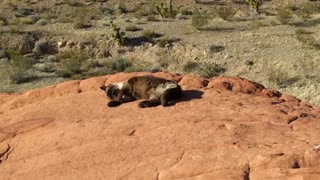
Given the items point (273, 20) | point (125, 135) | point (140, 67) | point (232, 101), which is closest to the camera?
point (125, 135)

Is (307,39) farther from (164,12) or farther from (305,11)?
(164,12)

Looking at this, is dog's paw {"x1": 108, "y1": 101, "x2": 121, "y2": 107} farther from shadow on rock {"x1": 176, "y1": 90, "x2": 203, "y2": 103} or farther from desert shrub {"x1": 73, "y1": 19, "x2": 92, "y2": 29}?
desert shrub {"x1": 73, "y1": 19, "x2": 92, "y2": 29}

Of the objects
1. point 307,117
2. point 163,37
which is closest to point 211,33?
point 163,37

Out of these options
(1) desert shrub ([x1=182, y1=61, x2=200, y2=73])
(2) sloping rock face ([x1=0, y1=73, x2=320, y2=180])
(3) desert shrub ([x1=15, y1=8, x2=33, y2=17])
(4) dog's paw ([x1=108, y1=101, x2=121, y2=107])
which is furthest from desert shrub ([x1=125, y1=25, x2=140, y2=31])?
(4) dog's paw ([x1=108, y1=101, x2=121, y2=107])

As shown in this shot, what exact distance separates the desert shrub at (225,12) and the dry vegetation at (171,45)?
0.09 meters

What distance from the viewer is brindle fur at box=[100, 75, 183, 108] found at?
1195cm

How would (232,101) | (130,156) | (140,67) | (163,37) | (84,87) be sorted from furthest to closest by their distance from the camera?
1. (163,37)
2. (140,67)
3. (84,87)
4. (232,101)
5. (130,156)

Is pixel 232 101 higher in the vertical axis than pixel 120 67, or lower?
higher

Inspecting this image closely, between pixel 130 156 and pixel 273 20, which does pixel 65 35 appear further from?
pixel 130 156

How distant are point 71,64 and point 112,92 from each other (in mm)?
18474

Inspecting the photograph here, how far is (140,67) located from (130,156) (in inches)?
815

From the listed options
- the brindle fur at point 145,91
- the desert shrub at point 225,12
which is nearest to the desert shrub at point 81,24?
the desert shrub at point 225,12

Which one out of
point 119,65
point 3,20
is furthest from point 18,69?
point 3,20

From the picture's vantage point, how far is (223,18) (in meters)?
37.3
